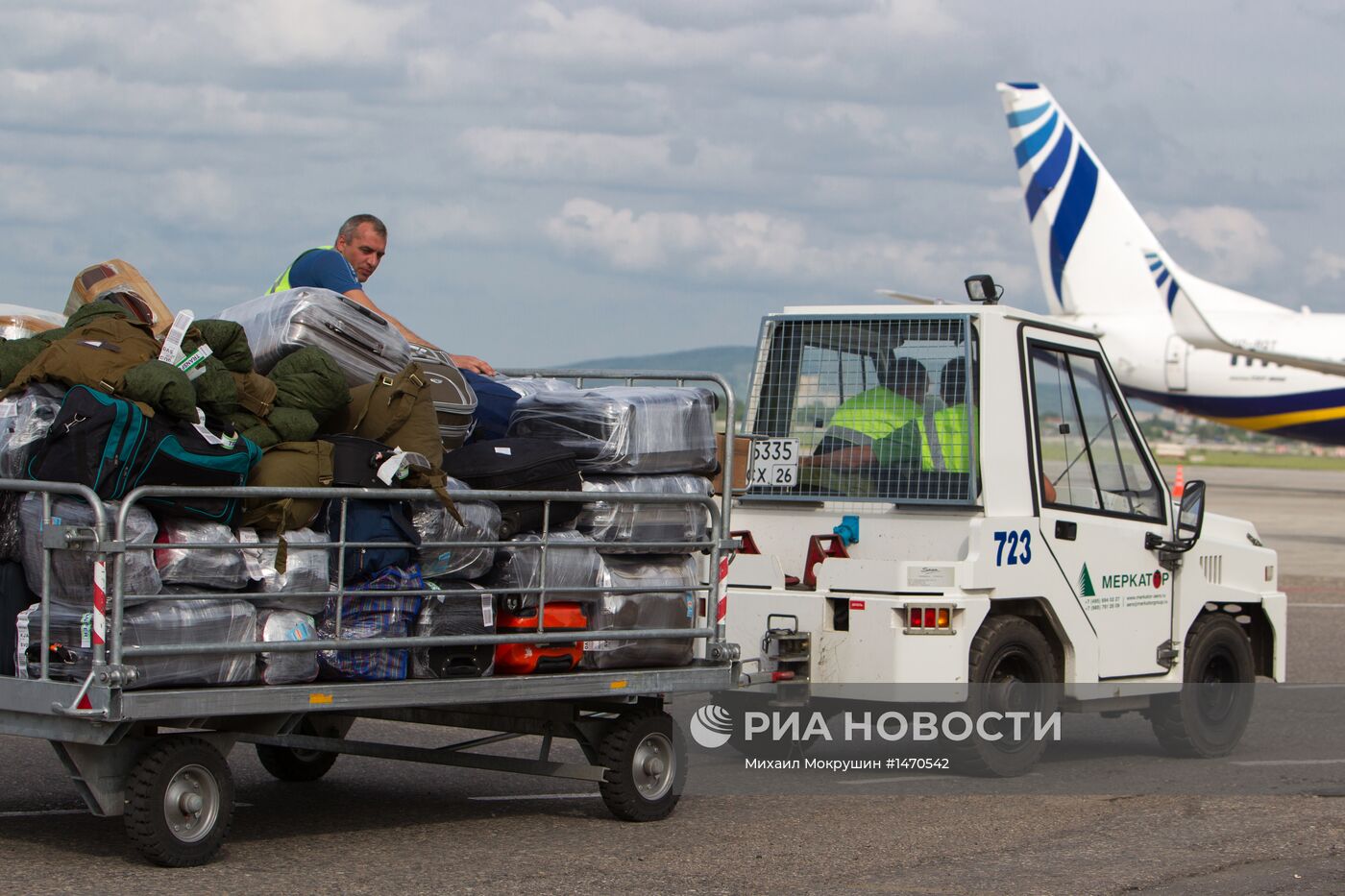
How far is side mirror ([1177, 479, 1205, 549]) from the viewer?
9273 millimetres

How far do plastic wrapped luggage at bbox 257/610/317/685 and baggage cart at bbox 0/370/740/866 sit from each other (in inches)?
1.9

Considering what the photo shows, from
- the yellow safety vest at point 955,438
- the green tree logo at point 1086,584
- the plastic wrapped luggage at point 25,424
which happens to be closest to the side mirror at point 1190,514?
the green tree logo at point 1086,584

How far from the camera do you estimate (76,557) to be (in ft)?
18.2

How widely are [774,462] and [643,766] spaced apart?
1935 millimetres

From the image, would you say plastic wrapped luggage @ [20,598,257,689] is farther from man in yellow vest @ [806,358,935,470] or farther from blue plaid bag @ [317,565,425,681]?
man in yellow vest @ [806,358,935,470]

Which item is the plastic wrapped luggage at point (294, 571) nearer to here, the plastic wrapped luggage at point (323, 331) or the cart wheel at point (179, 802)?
the cart wheel at point (179, 802)

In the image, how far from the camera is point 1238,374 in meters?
37.6

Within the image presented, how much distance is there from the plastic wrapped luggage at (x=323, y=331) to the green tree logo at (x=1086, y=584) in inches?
152

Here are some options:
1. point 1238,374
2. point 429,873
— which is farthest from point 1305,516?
point 429,873

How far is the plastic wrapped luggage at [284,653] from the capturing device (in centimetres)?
582

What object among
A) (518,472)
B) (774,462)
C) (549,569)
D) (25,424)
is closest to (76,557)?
(25,424)

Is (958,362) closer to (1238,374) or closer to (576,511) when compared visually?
(576,511)

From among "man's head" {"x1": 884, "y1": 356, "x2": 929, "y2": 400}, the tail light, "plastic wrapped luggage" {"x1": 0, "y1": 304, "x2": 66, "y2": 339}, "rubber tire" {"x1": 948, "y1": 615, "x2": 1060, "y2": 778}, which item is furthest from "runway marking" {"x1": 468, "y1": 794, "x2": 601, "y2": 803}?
"plastic wrapped luggage" {"x1": 0, "y1": 304, "x2": 66, "y2": 339}

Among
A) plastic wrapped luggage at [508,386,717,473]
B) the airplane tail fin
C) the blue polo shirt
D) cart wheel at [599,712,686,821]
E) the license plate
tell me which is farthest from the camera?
the airplane tail fin
